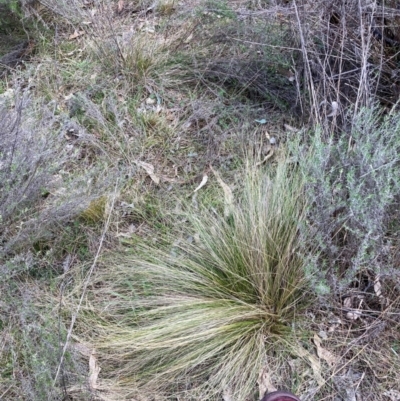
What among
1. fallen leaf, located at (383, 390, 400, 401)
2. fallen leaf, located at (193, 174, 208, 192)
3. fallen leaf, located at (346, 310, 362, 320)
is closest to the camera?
fallen leaf, located at (383, 390, 400, 401)

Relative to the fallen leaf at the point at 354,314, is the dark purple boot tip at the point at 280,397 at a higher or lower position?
higher

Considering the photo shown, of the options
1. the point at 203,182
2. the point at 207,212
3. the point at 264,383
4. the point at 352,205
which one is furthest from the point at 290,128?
the point at 264,383

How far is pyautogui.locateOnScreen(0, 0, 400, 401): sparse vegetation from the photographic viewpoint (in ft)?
6.89

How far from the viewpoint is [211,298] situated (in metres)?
2.30

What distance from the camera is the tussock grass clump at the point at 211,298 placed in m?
2.10

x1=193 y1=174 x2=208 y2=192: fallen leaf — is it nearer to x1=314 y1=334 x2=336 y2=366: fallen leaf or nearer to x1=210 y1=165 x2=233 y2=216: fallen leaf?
x1=210 y1=165 x2=233 y2=216: fallen leaf

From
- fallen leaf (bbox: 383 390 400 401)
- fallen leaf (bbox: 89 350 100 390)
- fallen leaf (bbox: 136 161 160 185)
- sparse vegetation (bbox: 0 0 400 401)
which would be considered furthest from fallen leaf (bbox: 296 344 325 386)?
fallen leaf (bbox: 136 161 160 185)

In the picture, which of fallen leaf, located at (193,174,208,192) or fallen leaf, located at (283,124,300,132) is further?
fallen leaf, located at (283,124,300,132)

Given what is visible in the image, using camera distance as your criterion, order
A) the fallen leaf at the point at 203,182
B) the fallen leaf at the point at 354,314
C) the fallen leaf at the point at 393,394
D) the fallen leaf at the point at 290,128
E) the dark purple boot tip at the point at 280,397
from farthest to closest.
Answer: the fallen leaf at the point at 290,128 → the fallen leaf at the point at 203,182 → the fallen leaf at the point at 354,314 → the fallen leaf at the point at 393,394 → the dark purple boot tip at the point at 280,397

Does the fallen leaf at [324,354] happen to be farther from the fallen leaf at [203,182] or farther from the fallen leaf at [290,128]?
the fallen leaf at [290,128]

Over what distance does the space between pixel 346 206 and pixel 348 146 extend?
0.35m

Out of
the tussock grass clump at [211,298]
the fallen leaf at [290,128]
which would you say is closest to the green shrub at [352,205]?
the tussock grass clump at [211,298]

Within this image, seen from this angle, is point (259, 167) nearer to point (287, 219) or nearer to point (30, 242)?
point (287, 219)

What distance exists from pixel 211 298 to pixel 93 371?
0.61 m
